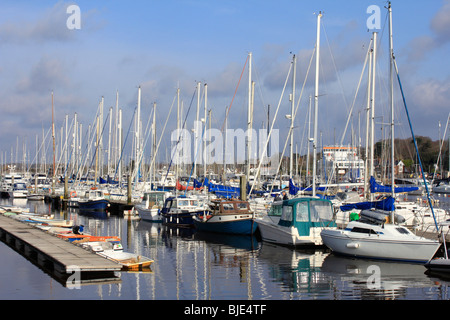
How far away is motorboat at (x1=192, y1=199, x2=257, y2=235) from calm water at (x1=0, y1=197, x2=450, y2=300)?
166 inches

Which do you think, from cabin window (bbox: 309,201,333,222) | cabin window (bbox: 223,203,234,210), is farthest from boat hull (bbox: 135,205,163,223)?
cabin window (bbox: 309,201,333,222)

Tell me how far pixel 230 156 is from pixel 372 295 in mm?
47383

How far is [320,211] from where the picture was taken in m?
28.6

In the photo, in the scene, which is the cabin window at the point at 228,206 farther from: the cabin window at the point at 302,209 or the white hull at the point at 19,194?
the white hull at the point at 19,194

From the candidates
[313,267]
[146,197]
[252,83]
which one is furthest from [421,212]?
[146,197]

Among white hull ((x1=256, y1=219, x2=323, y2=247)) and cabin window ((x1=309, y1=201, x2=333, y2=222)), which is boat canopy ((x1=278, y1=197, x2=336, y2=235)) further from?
white hull ((x1=256, y1=219, x2=323, y2=247))

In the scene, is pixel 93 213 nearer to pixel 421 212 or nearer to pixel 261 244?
pixel 261 244

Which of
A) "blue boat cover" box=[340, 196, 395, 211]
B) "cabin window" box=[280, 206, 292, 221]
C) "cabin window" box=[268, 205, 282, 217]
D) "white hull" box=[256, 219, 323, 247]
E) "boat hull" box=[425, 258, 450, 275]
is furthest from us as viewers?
"cabin window" box=[268, 205, 282, 217]

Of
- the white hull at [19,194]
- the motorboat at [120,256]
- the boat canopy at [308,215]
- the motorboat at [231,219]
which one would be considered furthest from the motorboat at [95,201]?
the motorboat at [120,256]

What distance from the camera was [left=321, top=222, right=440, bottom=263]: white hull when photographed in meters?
22.9

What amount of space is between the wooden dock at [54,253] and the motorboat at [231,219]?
10992 mm

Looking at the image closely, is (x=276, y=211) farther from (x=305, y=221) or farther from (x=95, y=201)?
(x=95, y=201)

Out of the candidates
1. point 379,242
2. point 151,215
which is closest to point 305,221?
point 379,242
